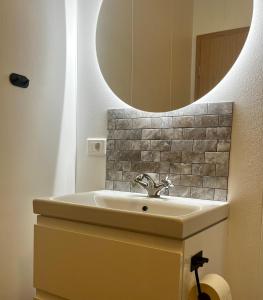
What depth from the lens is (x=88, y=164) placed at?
5.05ft

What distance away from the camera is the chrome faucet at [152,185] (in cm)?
123

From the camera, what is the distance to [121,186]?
4.65 ft

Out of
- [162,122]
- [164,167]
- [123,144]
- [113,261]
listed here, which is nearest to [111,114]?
[123,144]

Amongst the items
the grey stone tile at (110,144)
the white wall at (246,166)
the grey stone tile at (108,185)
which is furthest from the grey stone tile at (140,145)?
the white wall at (246,166)

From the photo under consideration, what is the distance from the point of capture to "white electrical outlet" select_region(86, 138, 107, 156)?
4.88ft

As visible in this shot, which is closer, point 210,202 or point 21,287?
point 210,202

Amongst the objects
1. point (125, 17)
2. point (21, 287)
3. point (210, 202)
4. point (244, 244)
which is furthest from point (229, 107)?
point (21, 287)

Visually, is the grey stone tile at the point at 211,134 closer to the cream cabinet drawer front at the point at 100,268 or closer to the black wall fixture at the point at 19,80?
the cream cabinet drawer front at the point at 100,268

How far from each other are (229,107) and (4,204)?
0.97 metres

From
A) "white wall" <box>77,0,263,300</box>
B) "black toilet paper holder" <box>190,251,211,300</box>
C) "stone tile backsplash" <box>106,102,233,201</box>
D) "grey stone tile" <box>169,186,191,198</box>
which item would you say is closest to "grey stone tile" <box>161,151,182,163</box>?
"stone tile backsplash" <box>106,102,233,201</box>

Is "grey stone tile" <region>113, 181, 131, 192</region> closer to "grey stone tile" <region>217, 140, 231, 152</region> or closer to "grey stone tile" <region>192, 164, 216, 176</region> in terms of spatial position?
"grey stone tile" <region>192, 164, 216, 176</region>

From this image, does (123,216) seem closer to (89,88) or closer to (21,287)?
(21,287)

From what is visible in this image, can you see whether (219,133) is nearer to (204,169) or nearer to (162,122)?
(204,169)

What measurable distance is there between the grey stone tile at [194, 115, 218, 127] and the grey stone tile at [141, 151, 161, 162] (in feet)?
0.70
